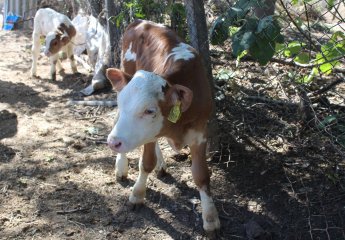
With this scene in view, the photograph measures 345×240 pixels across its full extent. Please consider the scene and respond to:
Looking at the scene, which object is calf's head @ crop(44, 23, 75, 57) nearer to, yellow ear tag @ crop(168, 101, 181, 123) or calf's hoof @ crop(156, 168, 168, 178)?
calf's hoof @ crop(156, 168, 168, 178)

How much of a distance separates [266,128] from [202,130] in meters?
1.51

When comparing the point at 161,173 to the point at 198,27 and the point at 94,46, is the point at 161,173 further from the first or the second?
the point at 94,46

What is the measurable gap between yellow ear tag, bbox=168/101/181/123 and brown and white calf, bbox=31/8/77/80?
16.5 feet

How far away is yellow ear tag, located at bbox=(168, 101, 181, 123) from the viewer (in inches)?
116

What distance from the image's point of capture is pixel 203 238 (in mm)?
3482

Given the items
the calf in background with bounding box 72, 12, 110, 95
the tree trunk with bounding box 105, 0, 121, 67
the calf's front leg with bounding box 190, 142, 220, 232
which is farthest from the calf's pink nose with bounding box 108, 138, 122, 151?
the calf in background with bounding box 72, 12, 110, 95

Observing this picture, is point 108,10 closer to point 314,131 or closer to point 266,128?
point 266,128

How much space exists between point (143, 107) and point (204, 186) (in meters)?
0.96

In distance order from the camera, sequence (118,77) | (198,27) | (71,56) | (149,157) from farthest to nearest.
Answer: (71,56) → (198,27) → (149,157) → (118,77)

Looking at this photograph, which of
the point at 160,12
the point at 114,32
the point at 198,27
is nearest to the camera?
the point at 198,27

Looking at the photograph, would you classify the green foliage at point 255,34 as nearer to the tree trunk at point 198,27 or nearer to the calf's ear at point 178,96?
the calf's ear at point 178,96

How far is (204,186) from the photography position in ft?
11.5

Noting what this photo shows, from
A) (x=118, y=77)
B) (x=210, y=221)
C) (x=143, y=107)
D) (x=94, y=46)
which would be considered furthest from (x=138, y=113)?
(x=94, y=46)

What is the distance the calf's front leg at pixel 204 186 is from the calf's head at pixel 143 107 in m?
0.52
